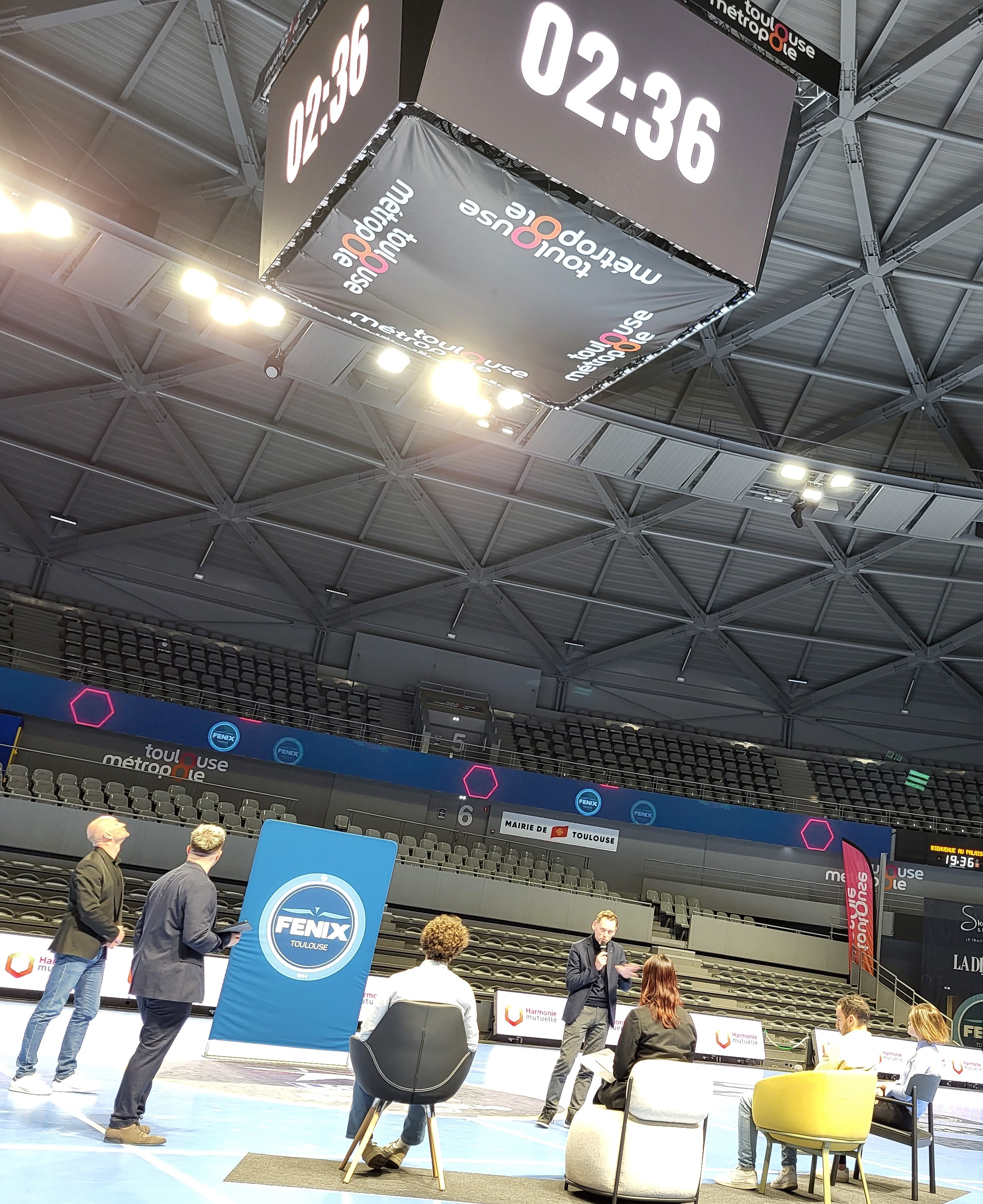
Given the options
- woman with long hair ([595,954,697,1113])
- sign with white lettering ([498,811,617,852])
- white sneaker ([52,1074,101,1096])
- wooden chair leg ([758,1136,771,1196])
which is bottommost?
white sneaker ([52,1074,101,1096])

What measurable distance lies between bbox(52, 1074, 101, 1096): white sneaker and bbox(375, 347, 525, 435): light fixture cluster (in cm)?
1139

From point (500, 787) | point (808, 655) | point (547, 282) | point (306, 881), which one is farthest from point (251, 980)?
point (808, 655)

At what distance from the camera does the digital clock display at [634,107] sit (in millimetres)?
4320

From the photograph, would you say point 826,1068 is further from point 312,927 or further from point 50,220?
point 50,220

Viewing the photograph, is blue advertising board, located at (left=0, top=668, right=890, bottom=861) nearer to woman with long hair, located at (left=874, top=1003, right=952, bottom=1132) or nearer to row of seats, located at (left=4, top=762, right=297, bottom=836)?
row of seats, located at (left=4, top=762, right=297, bottom=836)

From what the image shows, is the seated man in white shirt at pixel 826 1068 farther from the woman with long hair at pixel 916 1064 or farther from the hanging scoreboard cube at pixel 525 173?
the hanging scoreboard cube at pixel 525 173

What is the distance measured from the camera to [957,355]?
17.0 m

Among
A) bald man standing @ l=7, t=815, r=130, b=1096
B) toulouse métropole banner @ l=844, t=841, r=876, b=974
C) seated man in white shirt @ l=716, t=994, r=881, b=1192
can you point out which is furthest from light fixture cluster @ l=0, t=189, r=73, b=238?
toulouse métropole banner @ l=844, t=841, r=876, b=974

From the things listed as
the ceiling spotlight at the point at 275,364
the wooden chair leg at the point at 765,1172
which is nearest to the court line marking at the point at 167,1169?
the wooden chair leg at the point at 765,1172

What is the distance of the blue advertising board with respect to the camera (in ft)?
64.6

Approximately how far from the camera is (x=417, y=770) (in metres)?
22.2

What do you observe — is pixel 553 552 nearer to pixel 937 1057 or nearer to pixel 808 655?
pixel 808 655

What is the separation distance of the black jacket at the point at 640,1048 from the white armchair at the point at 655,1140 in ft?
0.44

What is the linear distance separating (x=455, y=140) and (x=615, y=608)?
73.8 feet
